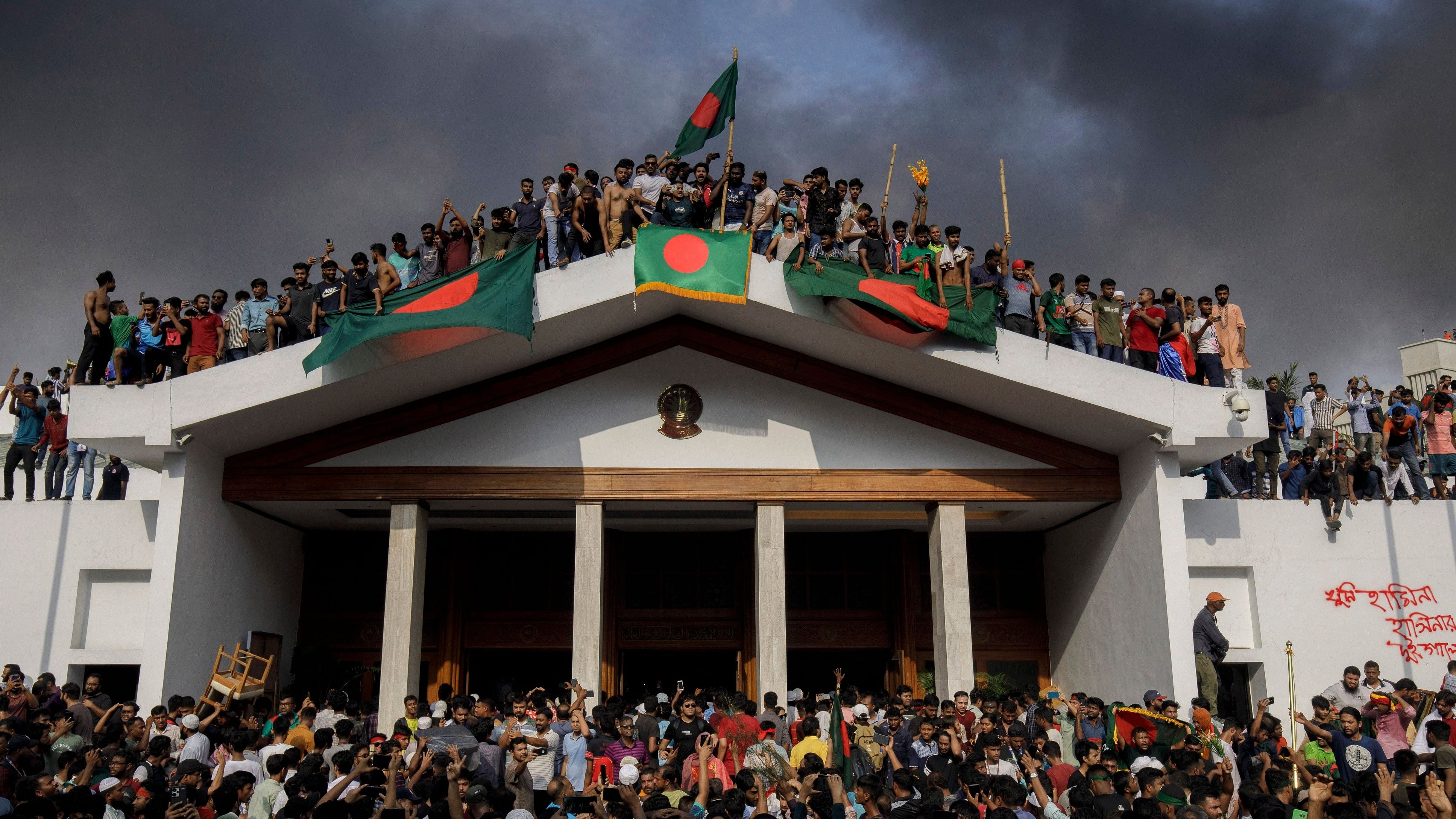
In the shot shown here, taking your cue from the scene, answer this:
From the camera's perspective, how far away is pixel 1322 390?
1550cm

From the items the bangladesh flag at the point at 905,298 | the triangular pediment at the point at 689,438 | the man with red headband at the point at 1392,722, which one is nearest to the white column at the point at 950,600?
the triangular pediment at the point at 689,438

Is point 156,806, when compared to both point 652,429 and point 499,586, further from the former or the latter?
point 499,586

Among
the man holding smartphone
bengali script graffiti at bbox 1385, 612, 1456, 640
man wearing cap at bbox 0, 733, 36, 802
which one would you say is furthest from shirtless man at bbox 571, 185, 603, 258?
bengali script graffiti at bbox 1385, 612, 1456, 640

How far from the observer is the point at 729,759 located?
8.89 metres

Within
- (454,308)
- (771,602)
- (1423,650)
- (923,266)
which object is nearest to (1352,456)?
(1423,650)

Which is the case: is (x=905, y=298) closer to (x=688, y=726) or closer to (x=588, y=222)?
(x=588, y=222)

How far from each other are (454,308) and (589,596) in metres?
3.40

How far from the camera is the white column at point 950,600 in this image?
12.1 meters

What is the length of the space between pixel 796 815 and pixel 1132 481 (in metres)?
7.56

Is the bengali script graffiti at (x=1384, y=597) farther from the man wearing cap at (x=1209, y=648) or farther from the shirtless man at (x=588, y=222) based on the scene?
the shirtless man at (x=588, y=222)

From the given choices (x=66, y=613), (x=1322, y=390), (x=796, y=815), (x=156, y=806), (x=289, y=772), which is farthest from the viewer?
(x=1322, y=390)

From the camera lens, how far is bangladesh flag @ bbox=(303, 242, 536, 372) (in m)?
10.9

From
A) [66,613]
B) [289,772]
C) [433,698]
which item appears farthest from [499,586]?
[289,772]

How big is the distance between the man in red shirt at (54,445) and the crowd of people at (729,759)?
4115mm
